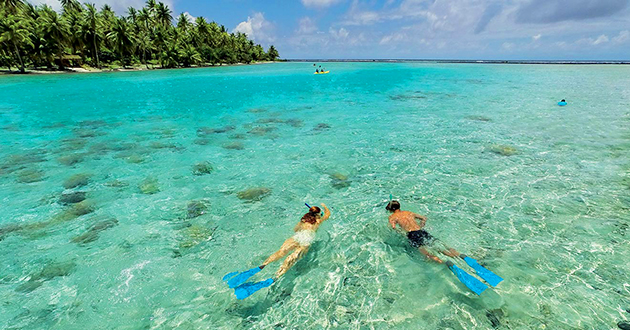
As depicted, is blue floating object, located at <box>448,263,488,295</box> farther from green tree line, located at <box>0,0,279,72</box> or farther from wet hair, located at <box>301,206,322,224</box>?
green tree line, located at <box>0,0,279,72</box>

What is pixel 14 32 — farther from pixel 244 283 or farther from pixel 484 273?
pixel 484 273

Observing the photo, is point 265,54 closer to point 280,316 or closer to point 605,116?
point 605,116

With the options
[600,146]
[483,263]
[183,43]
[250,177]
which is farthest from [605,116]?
[183,43]

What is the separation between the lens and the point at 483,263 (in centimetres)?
790

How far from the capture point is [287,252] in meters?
8.48

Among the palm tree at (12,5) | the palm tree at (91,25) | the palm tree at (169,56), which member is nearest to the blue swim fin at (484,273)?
the palm tree at (91,25)

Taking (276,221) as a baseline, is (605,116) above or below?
above

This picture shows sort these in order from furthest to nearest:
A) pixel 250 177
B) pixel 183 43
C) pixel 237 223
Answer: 1. pixel 183 43
2. pixel 250 177
3. pixel 237 223

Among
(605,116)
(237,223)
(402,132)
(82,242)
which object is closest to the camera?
(82,242)

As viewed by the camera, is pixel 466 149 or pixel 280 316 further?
pixel 466 149

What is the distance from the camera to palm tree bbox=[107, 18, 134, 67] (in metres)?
79.9

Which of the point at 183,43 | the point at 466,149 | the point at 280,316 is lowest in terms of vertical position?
the point at 280,316

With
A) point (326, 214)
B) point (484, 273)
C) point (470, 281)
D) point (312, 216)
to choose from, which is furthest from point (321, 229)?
point (484, 273)

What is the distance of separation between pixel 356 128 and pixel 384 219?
1393cm
